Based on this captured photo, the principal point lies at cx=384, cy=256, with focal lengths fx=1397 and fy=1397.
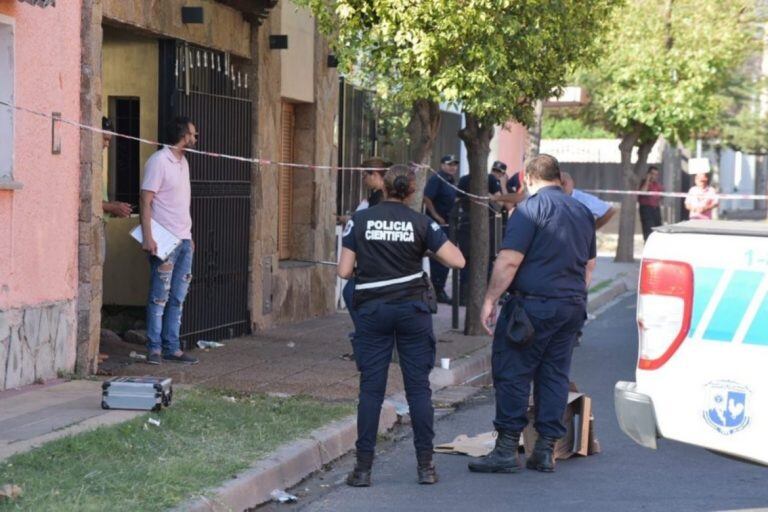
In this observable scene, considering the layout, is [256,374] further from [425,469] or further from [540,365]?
[425,469]

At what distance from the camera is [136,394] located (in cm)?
891

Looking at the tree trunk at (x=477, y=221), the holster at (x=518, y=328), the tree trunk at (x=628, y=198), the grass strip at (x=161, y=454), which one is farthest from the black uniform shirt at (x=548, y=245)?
the tree trunk at (x=628, y=198)

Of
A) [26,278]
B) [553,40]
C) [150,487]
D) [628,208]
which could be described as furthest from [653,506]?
[628,208]

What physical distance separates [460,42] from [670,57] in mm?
14536

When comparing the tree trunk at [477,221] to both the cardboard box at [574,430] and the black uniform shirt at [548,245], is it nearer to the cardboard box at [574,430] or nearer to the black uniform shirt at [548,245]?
the cardboard box at [574,430]

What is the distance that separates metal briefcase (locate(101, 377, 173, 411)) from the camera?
886 centimetres

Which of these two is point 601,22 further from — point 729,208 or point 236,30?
point 729,208

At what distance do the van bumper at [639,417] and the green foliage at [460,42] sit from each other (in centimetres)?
642

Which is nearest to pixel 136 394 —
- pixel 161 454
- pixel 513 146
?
pixel 161 454

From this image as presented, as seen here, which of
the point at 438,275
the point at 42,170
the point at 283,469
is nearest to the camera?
the point at 283,469

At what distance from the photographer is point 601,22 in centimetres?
1470

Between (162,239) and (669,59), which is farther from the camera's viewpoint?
(669,59)

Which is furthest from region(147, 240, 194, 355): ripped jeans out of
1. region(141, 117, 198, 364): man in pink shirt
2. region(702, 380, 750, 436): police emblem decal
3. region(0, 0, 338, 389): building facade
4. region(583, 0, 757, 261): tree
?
region(583, 0, 757, 261): tree

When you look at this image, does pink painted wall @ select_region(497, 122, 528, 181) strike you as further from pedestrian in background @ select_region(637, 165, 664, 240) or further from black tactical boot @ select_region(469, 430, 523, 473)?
black tactical boot @ select_region(469, 430, 523, 473)
